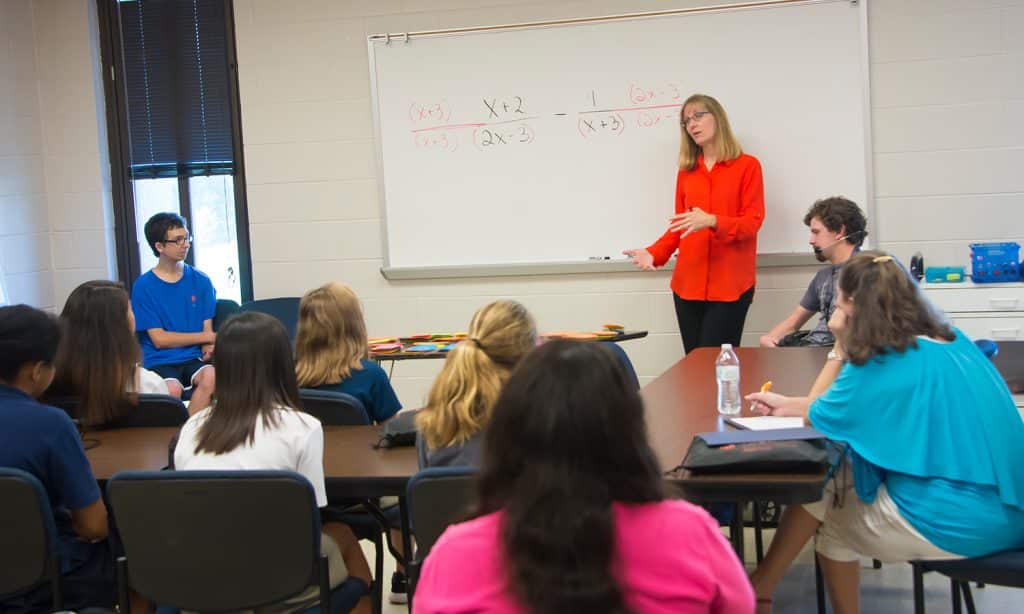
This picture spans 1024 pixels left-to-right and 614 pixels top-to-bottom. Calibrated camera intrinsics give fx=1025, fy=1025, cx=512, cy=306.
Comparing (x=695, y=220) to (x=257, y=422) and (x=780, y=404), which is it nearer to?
(x=780, y=404)

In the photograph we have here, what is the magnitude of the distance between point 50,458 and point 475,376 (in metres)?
0.92

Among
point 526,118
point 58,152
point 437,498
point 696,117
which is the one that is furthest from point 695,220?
point 58,152

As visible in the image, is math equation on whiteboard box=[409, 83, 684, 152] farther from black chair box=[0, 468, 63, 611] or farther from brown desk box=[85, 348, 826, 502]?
black chair box=[0, 468, 63, 611]

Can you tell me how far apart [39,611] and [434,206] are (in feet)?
11.3

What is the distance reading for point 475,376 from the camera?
2.19 m

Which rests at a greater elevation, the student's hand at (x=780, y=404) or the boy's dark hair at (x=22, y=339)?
the boy's dark hair at (x=22, y=339)

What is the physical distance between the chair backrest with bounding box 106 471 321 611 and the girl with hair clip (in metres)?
0.80

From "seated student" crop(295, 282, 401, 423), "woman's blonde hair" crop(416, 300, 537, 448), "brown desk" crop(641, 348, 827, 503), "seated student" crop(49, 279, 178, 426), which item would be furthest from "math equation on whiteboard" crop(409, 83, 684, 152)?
"woman's blonde hair" crop(416, 300, 537, 448)

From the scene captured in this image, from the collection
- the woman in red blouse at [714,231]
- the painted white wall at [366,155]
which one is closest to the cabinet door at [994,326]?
the painted white wall at [366,155]

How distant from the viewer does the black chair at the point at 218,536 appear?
1980mm

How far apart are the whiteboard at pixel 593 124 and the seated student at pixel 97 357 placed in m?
2.59

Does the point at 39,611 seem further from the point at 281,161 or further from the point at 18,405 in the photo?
the point at 281,161

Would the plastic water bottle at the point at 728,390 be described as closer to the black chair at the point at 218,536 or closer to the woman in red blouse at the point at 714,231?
the black chair at the point at 218,536

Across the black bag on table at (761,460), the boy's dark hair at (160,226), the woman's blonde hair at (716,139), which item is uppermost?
the woman's blonde hair at (716,139)
